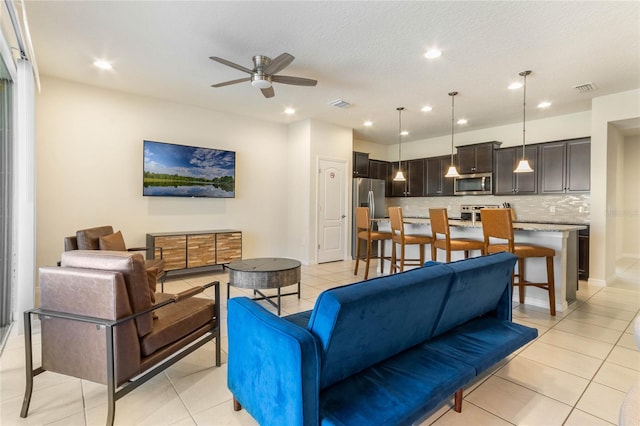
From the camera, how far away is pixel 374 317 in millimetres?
1409

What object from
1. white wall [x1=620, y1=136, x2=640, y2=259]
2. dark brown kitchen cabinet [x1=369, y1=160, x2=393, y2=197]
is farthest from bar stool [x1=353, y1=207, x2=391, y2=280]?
white wall [x1=620, y1=136, x2=640, y2=259]

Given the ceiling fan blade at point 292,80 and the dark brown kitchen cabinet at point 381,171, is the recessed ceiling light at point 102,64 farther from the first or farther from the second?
the dark brown kitchen cabinet at point 381,171

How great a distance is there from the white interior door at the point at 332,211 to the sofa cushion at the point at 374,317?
4520 mm

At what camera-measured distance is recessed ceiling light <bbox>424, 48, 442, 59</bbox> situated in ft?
10.7

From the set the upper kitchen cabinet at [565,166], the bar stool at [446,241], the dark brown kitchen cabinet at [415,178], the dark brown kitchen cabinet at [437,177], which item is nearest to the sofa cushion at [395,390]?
Result: the bar stool at [446,241]

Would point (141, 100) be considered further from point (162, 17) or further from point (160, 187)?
point (162, 17)

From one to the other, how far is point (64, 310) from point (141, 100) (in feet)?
13.1

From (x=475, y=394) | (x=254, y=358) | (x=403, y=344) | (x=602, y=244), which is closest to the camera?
(x=254, y=358)

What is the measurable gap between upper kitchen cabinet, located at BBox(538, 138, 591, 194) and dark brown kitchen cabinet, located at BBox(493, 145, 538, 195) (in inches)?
3.8

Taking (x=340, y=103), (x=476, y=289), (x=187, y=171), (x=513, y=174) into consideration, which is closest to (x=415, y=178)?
(x=513, y=174)

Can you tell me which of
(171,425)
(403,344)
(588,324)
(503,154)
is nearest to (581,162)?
(503,154)

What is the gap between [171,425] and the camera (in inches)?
67.2

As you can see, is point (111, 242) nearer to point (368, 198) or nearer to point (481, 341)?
point (481, 341)

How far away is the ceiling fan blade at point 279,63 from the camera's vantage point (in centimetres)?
291
